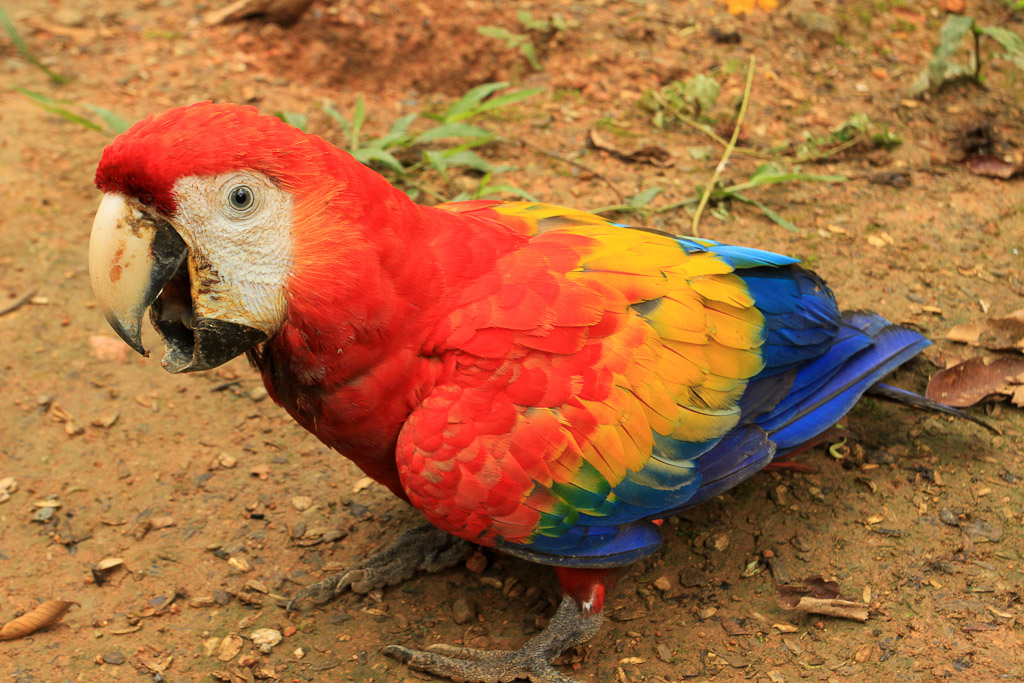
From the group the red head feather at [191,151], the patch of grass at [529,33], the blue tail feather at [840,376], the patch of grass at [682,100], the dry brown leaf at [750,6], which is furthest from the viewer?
the dry brown leaf at [750,6]

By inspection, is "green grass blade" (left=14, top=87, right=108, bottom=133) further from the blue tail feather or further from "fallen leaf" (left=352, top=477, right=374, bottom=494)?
the blue tail feather

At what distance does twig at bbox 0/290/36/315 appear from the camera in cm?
335

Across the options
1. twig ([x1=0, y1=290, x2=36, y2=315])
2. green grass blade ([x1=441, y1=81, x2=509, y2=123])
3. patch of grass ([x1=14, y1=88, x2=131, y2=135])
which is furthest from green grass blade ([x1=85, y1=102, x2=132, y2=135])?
green grass blade ([x1=441, y1=81, x2=509, y2=123])

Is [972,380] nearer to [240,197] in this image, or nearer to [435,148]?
[240,197]

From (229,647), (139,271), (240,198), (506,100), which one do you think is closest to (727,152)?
(506,100)

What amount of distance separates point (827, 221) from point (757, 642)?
2.02 m

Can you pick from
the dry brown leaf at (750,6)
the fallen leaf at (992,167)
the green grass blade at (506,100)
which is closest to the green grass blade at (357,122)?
the green grass blade at (506,100)

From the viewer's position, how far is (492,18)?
4.60 metres

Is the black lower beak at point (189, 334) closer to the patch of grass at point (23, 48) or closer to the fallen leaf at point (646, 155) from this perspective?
the fallen leaf at point (646, 155)

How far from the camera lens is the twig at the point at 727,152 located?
3498 millimetres

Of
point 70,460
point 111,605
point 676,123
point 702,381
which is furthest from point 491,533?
point 676,123

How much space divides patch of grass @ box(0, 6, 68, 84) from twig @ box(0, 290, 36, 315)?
5.56 ft

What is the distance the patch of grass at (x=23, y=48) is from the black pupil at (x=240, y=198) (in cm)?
348

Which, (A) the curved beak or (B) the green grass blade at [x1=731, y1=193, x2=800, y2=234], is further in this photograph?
(B) the green grass blade at [x1=731, y1=193, x2=800, y2=234]
